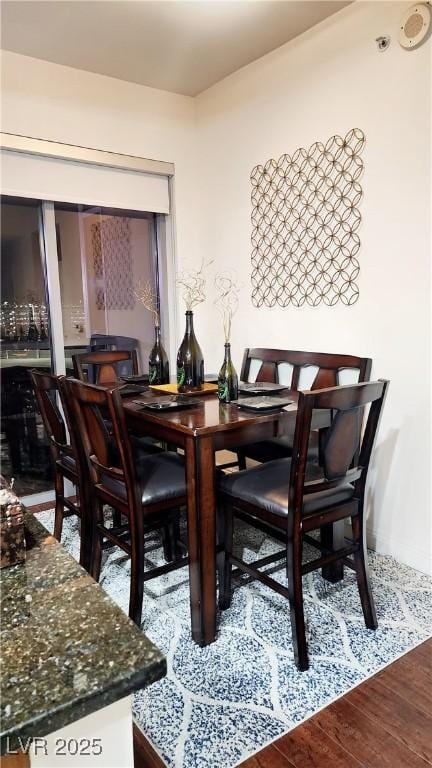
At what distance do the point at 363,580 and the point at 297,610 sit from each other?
1.15ft

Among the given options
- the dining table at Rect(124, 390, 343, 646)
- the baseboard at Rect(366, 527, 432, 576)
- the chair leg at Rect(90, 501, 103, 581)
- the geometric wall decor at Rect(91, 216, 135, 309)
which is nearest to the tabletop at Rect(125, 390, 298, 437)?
the dining table at Rect(124, 390, 343, 646)

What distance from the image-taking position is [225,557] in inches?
→ 79.4

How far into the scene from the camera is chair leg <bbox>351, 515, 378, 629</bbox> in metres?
1.89

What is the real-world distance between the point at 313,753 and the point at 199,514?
30.0 inches

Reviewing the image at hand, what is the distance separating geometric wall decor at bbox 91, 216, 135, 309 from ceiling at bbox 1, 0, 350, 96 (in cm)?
93

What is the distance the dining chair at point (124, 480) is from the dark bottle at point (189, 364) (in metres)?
0.42

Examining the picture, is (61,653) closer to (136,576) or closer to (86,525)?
(136,576)

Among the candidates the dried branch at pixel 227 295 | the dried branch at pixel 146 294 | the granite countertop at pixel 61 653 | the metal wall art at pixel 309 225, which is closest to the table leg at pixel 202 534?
the granite countertop at pixel 61 653

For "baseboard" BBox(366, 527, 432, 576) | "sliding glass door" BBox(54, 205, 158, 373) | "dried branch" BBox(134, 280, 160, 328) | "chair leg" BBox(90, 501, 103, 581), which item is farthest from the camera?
"dried branch" BBox(134, 280, 160, 328)

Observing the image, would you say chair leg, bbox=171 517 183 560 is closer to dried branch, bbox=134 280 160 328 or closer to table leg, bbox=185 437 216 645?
table leg, bbox=185 437 216 645

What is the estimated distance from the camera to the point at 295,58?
9.01ft

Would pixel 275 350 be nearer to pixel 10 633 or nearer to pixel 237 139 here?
pixel 237 139

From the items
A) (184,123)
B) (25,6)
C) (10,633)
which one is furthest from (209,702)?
(184,123)

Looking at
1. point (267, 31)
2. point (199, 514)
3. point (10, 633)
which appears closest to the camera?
point (10, 633)
